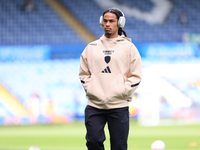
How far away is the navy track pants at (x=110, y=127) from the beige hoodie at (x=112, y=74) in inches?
2.8

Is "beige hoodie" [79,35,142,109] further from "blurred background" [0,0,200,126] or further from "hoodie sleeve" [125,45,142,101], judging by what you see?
"blurred background" [0,0,200,126]

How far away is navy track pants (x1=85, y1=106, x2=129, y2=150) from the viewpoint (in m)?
4.24

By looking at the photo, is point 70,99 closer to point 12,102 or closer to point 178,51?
point 12,102

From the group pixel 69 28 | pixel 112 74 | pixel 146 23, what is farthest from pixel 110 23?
pixel 146 23

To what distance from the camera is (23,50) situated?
1803 centimetres

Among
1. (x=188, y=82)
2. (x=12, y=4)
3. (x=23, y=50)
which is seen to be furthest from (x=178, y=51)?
(x=12, y=4)

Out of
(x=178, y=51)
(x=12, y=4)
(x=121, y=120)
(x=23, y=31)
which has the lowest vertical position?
(x=121, y=120)

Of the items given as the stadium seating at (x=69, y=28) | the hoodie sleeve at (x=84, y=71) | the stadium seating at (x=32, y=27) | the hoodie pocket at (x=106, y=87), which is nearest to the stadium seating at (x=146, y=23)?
the stadium seating at (x=69, y=28)

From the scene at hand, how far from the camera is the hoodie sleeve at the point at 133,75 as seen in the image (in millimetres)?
4223

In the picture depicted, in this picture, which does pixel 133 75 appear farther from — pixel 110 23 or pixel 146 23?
pixel 146 23

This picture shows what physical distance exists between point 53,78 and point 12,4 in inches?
255

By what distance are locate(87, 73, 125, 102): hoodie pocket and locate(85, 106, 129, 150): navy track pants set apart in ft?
0.47

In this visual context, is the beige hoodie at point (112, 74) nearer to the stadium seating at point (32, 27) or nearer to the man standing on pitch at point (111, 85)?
the man standing on pitch at point (111, 85)

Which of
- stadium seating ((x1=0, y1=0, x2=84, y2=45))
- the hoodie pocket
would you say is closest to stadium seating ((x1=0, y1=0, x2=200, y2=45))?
stadium seating ((x1=0, y1=0, x2=84, y2=45))
